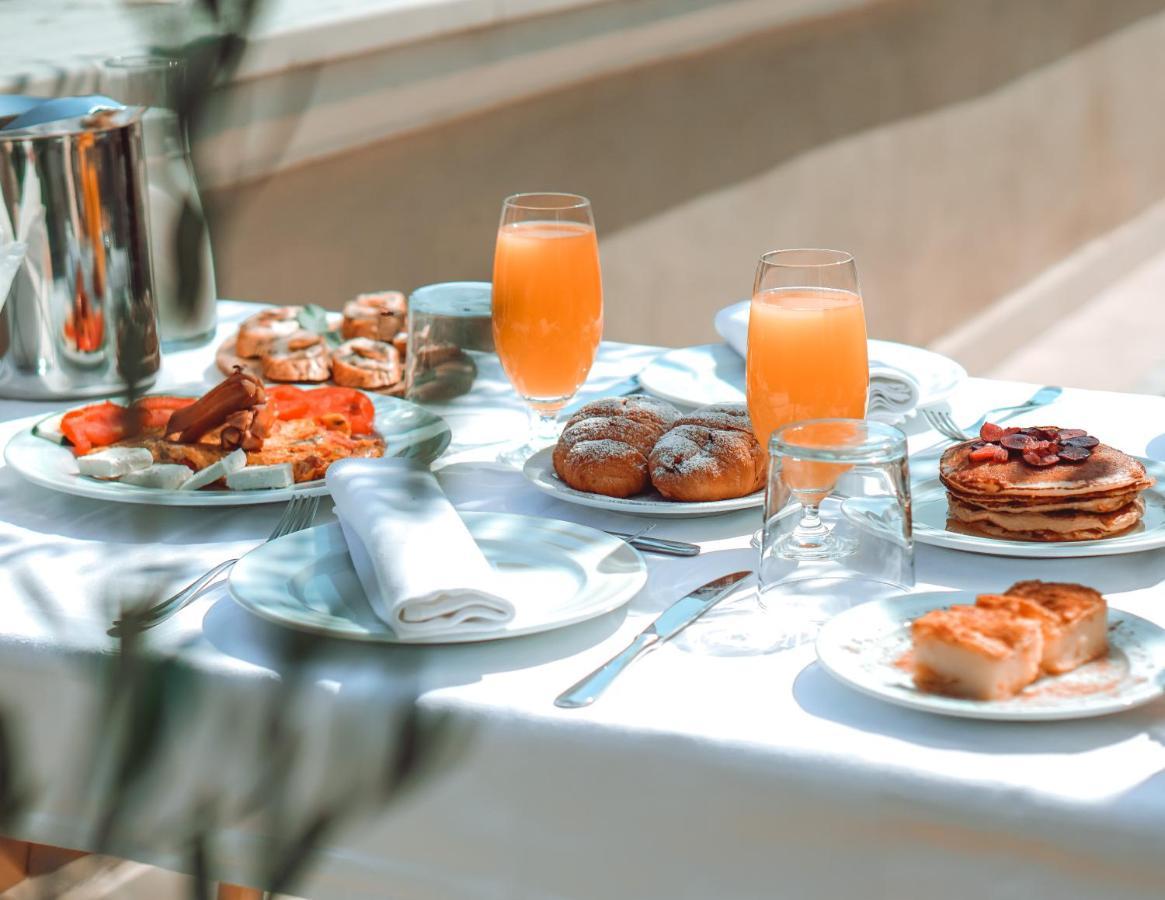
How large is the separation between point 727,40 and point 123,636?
3.92 metres

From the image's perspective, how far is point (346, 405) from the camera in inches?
49.9

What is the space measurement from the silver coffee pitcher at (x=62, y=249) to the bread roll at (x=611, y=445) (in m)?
0.40

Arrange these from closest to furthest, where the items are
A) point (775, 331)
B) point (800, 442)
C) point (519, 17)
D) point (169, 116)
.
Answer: point (169, 116) → point (800, 442) → point (775, 331) → point (519, 17)

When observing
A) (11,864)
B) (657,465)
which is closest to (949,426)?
(657,465)

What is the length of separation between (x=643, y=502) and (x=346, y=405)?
0.36 meters

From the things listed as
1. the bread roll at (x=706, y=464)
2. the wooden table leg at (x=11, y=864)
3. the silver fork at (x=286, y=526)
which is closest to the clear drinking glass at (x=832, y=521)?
the bread roll at (x=706, y=464)

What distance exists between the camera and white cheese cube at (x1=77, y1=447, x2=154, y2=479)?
1.08 m

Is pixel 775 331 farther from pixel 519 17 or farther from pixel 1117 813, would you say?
pixel 519 17

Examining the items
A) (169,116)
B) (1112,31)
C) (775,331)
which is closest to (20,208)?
(775,331)

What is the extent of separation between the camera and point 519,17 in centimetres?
251

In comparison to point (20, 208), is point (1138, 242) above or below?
below

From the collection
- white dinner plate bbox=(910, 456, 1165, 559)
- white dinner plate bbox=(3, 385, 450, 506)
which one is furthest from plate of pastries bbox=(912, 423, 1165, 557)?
white dinner plate bbox=(3, 385, 450, 506)

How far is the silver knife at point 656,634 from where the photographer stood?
743 millimetres

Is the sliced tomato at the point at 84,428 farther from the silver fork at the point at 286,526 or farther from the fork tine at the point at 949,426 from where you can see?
the fork tine at the point at 949,426
